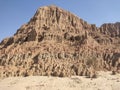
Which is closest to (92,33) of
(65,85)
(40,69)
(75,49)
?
(75,49)

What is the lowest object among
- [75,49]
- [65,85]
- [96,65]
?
[65,85]

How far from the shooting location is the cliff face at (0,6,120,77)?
62844 mm

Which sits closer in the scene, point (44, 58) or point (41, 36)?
point (44, 58)

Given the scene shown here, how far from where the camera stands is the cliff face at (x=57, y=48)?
62844 millimetres

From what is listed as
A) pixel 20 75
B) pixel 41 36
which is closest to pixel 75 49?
pixel 41 36

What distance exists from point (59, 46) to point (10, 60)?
17089 mm

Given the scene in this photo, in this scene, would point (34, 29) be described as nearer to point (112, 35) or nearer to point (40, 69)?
point (40, 69)

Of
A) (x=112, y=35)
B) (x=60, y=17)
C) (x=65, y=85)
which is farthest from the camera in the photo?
(x=112, y=35)

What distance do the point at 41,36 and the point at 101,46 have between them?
21481 millimetres

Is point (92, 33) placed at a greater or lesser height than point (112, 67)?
greater

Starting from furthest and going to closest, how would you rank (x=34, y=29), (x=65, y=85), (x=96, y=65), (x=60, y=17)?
(x=60, y=17) → (x=34, y=29) → (x=96, y=65) → (x=65, y=85)

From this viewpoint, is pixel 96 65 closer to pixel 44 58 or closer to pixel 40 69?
pixel 44 58

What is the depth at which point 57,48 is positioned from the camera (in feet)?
258

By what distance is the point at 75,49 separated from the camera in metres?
82.1
